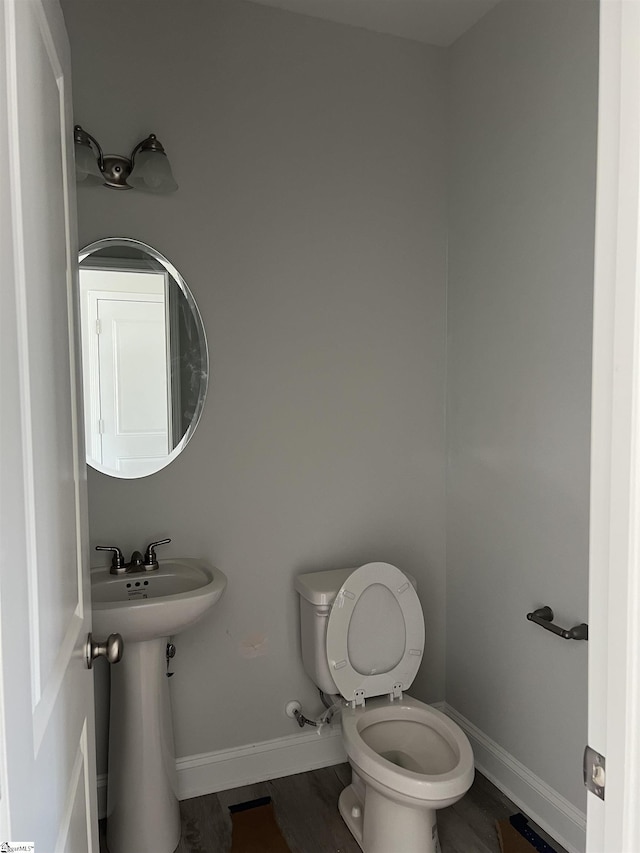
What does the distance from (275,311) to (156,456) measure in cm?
65

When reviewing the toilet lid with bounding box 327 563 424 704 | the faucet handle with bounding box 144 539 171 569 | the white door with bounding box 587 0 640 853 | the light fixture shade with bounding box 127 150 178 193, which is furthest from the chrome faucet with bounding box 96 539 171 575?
the white door with bounding box 587 0 640 853

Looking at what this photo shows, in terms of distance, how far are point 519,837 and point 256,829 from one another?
821mm

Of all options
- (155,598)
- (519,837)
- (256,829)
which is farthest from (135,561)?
(519,837)

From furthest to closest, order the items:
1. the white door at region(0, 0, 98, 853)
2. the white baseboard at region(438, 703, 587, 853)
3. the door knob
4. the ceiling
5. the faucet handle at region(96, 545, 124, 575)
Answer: the ceiling, the faucet handle at region(96, 545, 124, 575), the white baseboard at region(438, 703, 587, 853), the door knob, the white door at region(0, 0, 98, 853)

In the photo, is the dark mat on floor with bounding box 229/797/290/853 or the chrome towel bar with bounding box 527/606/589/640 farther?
the dark mat on floor with bounding box 229/797/290/853

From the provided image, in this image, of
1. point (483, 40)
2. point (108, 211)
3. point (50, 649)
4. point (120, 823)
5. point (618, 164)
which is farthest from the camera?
point (483, 40)

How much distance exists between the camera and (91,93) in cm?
201

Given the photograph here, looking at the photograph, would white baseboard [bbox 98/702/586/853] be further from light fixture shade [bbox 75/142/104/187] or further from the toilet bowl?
light fixture shade [bbox 75/142/104/187]

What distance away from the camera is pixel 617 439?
692mm

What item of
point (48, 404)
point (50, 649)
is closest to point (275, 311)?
point (48, 404)

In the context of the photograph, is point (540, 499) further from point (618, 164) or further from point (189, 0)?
point (189, 0)

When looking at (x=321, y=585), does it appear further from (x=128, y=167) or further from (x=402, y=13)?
(x=402, y=13)

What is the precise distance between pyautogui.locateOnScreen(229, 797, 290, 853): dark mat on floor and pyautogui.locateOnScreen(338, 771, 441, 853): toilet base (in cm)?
27

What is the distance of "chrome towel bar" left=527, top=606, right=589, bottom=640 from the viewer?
1.82 meters
